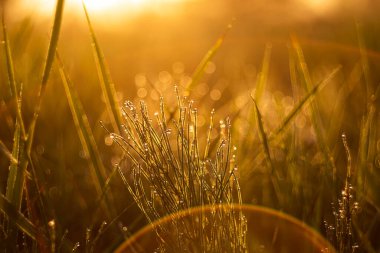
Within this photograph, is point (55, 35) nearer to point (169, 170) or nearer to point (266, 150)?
point (169, 170)

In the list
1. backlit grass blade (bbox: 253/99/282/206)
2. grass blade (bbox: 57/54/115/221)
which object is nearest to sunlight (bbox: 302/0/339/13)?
backlit grass blade (bbox: 253/99/282/206)

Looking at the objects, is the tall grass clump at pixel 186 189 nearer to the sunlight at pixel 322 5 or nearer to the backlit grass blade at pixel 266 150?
the backlit grass blade at pixel 266 150

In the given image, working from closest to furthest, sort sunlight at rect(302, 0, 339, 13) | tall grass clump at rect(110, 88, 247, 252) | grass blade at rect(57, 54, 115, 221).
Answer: tall grass clump at rect(110, 88, 247, 252) < grass blade at rect(57, 54, 115, 221) < sunlight at rect(302, 0, 339, 13)

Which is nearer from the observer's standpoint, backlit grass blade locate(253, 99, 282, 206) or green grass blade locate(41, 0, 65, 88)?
green grass blade locate(41, 0, 65, 88)

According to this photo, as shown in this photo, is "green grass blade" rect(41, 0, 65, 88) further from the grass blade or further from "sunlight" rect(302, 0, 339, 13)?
"sunlight" rect(302, 0, 339, 13)

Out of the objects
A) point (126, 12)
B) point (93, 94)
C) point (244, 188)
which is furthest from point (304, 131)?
point (126, 12)

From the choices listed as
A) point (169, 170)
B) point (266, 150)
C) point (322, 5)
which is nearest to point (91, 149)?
point (169, 170)

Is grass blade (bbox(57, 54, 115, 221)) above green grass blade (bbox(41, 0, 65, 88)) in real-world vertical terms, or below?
below
